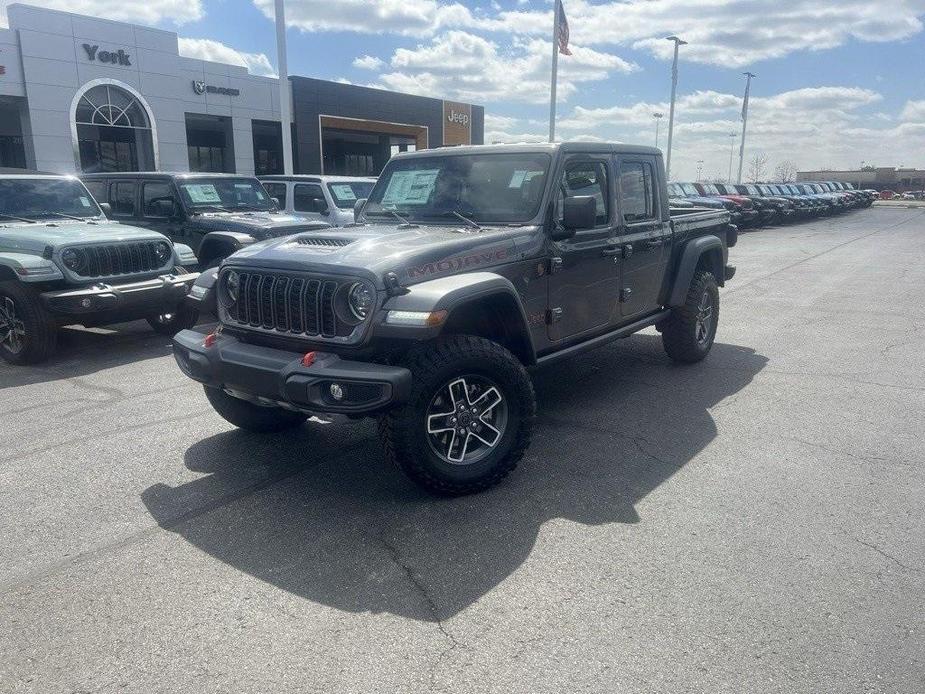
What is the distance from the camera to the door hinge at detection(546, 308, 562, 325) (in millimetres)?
4719

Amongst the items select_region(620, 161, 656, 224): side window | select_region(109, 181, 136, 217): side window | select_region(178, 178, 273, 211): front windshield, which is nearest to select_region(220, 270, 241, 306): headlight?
select_region(620, 161, 656, 224): side window

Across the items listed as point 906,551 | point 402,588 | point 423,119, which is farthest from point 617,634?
point 423,119

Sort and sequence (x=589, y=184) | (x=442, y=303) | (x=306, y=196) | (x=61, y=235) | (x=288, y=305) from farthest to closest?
1. (x=306, y=196)
2. (x=61, y=235)
3. (x=589, y=184)
4. (x=288, y=305)
5. (x=442, y=303)

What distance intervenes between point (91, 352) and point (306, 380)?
17.2 ft

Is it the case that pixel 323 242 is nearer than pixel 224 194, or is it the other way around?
pixel 323 242

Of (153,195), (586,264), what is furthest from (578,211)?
(153,195)

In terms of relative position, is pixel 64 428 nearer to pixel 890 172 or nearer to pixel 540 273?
pixel 540 273

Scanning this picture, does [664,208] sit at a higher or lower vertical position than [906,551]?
higher

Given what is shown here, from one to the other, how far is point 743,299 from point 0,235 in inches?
378

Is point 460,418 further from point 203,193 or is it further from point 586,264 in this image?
point 203,193

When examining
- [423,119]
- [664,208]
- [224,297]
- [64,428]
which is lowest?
[64,428]

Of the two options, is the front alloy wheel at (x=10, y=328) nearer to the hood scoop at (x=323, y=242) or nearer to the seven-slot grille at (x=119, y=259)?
the seven-slot grille at (x=119, y=259)

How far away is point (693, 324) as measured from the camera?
6.59 m

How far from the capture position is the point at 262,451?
15.4 ft
